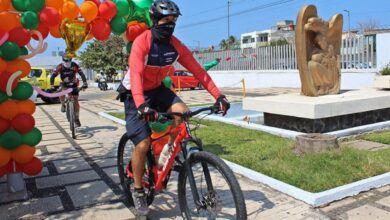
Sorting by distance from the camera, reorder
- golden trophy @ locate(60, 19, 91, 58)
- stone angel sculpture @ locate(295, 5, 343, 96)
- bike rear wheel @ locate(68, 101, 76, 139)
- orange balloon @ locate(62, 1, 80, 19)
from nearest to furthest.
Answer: orange balloon @ locate(62, 1, 80, 19), golden trophy @ locate(60, 19, 91, 58), bike rear wheel @ locate(68, 101, 76, 139), stone angel sculpture @ locate(295, 5, 343, 96)

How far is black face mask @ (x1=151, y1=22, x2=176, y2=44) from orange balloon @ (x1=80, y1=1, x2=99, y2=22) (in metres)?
1.90

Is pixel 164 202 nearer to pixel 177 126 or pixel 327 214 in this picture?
pixel 177 126

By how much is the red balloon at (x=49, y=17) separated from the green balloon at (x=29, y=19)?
135 mm

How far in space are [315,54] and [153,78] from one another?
623 centimetres

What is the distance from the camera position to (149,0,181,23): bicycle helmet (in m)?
3.58

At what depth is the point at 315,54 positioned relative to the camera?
9398 mm

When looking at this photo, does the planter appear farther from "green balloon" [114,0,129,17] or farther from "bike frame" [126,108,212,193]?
"bike frame" [126,108,212,193]

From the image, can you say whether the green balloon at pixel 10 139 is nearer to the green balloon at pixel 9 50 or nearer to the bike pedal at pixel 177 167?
the green balloon at pixel 9 50

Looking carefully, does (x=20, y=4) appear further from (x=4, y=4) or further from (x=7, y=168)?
(x=7, y=168)

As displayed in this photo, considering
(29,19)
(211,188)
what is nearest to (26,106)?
(29,19)

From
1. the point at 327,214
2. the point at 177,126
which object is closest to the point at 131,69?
the point at 177,126

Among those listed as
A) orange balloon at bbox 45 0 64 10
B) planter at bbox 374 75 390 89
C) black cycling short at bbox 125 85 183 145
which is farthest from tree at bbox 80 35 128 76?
black cycling short at bbox 125 85 183 145

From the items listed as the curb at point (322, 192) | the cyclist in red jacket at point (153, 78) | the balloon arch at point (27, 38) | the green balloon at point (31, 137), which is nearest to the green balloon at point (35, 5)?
the balloon arch at point (27, 38)

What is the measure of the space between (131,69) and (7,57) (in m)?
1.79
